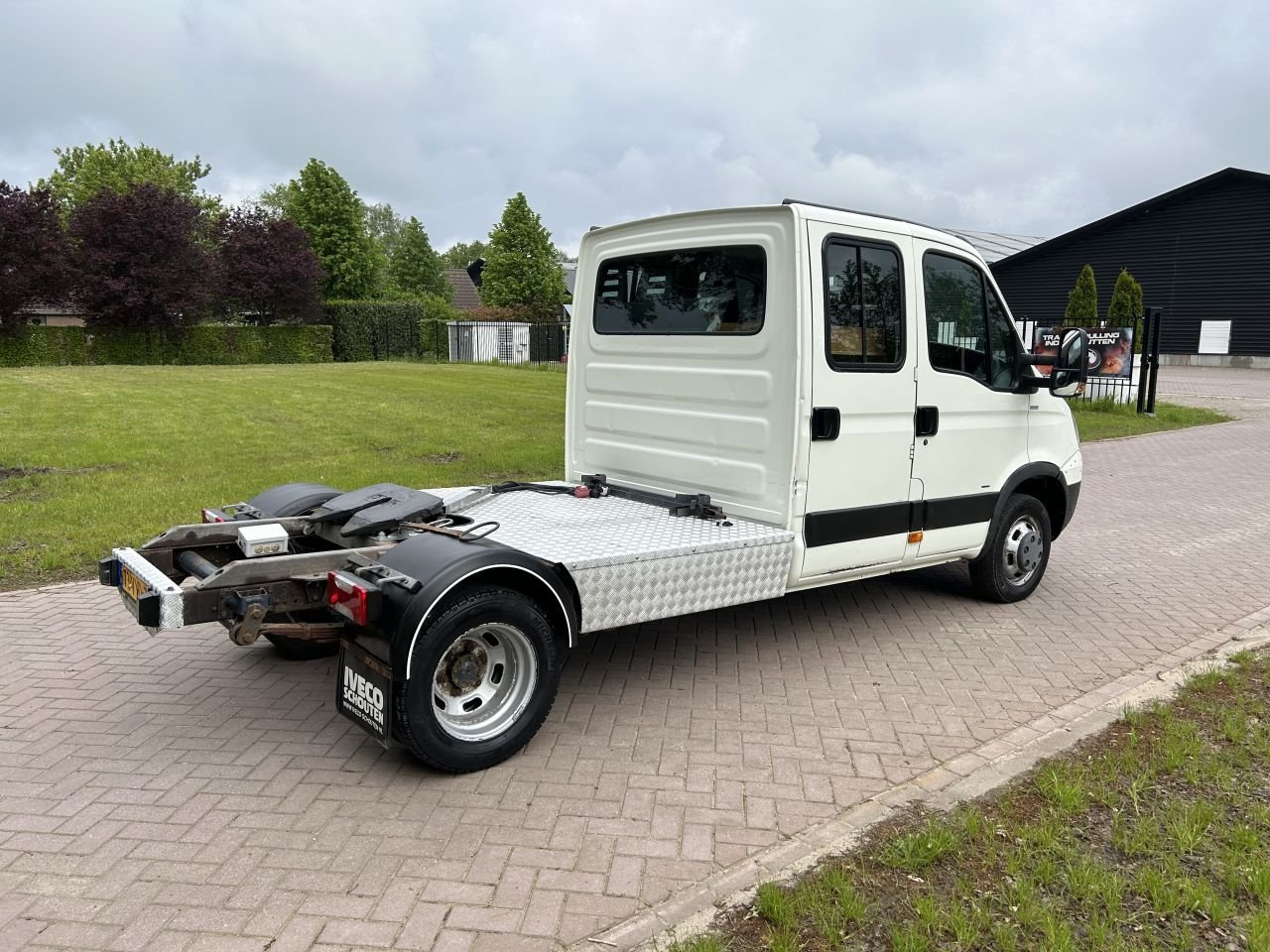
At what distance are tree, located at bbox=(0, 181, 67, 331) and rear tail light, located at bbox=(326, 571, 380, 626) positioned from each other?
3142 cm

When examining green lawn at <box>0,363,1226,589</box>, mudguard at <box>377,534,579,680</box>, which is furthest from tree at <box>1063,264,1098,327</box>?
mudguard at <box>377,534,579,680</box>

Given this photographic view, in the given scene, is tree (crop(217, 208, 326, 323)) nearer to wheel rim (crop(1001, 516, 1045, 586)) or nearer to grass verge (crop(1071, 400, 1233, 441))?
grass verge (crop(1071, 400, 1233, 441))

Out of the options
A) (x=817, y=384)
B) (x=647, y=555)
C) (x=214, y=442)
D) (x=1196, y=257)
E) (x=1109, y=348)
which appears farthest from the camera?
(x=1196, y=257)

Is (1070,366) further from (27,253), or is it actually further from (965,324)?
(27,253)

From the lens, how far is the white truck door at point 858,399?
4.67 metres

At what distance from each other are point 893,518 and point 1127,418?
618 inches

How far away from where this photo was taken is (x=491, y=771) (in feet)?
12.5

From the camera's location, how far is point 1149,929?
2.80 m

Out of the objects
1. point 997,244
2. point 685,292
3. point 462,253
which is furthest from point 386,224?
point 685,292

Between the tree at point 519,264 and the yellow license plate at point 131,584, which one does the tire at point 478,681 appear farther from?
the tree at point 519,264

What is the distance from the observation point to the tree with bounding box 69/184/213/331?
3039 cm

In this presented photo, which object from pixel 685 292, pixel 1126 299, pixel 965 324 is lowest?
pixel 965 324

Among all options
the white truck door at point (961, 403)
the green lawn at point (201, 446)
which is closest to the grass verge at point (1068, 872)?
the white truck door at point (961, 403)

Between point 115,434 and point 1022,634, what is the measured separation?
37.8ft
